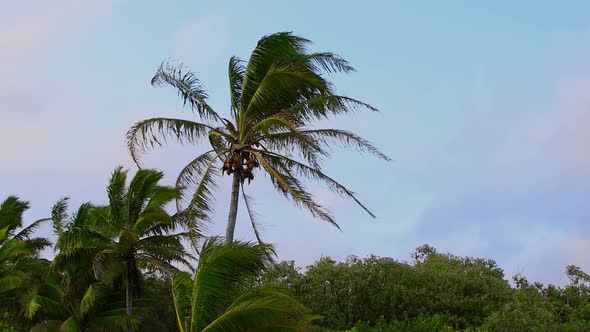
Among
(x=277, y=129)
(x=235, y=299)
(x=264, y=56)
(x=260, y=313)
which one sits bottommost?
(x=260, y=313)

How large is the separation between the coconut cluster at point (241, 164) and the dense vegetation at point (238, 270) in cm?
4

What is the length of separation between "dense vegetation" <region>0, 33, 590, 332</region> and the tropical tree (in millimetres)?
69

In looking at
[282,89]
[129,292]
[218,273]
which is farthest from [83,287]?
[218,273]

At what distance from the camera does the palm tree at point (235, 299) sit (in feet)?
52.9

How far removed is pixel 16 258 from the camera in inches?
1189

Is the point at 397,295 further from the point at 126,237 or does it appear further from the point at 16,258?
the point at 16,258

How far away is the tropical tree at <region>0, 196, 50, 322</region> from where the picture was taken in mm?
26844

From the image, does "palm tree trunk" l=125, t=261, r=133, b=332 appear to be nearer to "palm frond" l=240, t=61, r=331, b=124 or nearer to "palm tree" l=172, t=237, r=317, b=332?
"palm frond" l=240, t=61, r=331, b=124

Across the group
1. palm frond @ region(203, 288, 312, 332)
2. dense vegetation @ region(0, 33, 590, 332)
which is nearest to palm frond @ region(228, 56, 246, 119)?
dense vegetation @ region(0, 33, 590, 332)

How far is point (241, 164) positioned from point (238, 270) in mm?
6473

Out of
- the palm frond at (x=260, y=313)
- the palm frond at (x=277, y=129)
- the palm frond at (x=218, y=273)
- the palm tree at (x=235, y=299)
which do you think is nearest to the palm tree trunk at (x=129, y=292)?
the palm frond at (x=277, y=129)

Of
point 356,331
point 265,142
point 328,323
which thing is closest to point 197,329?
point 265,142

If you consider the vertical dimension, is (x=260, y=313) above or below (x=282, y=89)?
below

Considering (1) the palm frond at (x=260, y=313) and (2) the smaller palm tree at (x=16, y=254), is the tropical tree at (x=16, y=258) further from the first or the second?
(1) the palm frond at (x=260, y=313)
